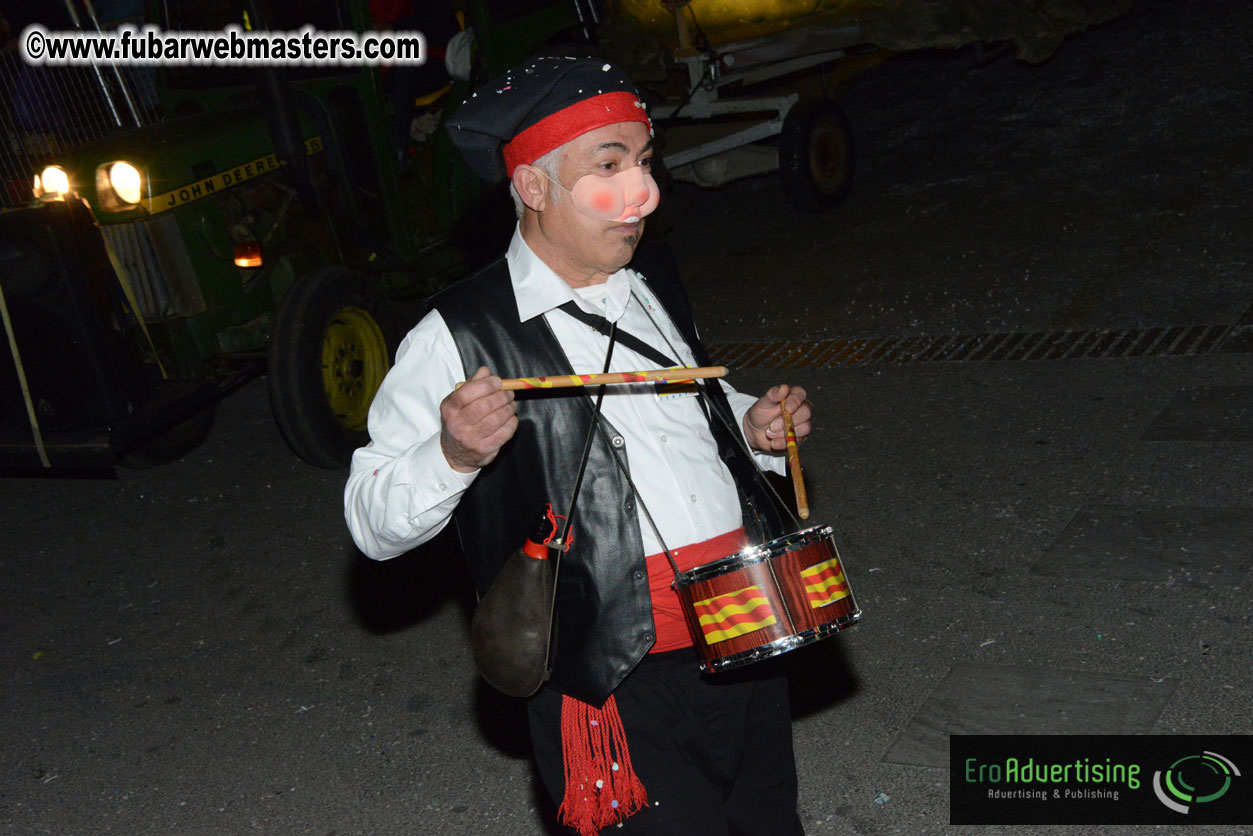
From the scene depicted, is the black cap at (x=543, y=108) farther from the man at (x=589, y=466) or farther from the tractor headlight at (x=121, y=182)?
the tractor headlight at (x=121, y=182)

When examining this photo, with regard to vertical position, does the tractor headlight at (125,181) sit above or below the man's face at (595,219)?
above

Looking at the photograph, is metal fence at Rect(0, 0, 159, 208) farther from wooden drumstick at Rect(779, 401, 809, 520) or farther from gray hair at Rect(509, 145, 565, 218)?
wooden drumstick at Rect(779, 401, 809, 520)

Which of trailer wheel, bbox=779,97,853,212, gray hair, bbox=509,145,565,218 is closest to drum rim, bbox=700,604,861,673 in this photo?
gray hair, bbox=509,145,565,218

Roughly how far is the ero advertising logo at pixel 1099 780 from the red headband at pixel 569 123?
6.81ft

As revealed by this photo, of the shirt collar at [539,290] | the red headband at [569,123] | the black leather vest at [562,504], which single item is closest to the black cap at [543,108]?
the red headband at [569,123]

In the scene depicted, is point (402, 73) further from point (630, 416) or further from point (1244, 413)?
point (630, 416)

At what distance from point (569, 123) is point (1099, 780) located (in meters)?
2.27

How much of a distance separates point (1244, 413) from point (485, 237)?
437cm

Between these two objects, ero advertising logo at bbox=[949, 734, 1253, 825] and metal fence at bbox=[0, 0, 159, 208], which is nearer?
ero advertising logo at bbox=[949, 734, 1253, 825]

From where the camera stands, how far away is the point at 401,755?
4148 millimetres

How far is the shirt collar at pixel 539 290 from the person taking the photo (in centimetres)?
233

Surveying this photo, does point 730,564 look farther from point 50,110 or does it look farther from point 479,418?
point 50,110

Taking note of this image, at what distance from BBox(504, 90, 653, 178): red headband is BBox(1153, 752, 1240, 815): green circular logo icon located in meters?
2.24

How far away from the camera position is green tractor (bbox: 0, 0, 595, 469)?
5.75m
